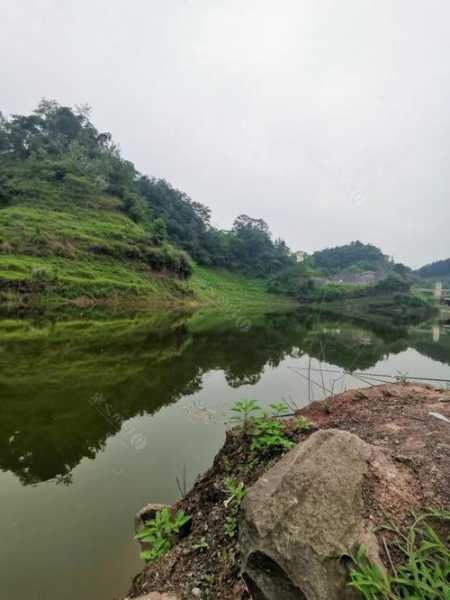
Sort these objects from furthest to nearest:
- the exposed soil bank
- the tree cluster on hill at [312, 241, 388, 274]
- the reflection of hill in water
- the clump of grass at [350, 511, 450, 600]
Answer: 1. the tree cluster on hill at [312, 241, 388, 274]
2. the reflection of hill in water
3. the exposed soil bank
4. the clump of grass at [350, 511, 450, 600]

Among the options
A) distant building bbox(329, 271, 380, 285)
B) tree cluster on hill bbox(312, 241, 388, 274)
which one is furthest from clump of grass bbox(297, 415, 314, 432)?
tree cluster on hill bbox(312, 241, 388, 274)

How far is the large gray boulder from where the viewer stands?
1626mm

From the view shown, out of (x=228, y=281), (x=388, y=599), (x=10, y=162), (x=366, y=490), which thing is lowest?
(x=388, y=599)

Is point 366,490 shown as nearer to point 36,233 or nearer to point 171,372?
point 171,372

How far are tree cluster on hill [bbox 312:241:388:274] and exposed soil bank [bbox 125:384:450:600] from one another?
11105 centimetres

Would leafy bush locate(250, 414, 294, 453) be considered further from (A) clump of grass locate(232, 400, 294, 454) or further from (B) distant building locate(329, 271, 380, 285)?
(B) distant building locate(329, 271, 380, 285)

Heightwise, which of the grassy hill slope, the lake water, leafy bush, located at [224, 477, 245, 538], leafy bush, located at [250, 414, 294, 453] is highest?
the grassy hill slope

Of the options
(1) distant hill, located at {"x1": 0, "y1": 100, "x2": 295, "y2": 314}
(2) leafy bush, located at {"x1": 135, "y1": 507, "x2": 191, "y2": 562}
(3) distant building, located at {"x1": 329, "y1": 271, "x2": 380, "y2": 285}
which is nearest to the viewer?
(2) leafy bush, located at {"x1": 135, "y1": 507, "x2": 191, "y2": 562}

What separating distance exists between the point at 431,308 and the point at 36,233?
263ft

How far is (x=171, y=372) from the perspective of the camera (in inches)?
370

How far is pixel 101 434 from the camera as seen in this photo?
17.0 ft

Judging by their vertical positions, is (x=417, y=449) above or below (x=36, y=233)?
below

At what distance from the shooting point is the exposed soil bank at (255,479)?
1985 millimetres

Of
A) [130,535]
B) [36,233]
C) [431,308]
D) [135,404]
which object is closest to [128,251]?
[36,233]
